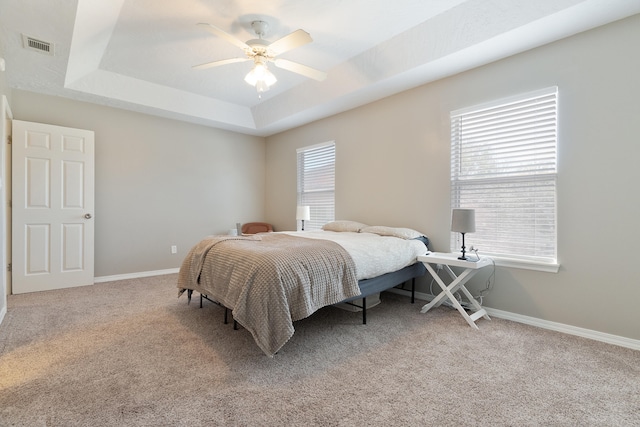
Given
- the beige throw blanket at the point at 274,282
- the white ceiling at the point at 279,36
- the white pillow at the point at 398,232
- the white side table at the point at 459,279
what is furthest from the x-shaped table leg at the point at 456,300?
the white ceiling at the point at 279,36

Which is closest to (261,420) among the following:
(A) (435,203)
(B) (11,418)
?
(B) (11,418)

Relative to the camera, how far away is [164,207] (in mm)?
4648

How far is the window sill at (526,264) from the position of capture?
8.41 ft

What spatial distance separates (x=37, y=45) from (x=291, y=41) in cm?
234

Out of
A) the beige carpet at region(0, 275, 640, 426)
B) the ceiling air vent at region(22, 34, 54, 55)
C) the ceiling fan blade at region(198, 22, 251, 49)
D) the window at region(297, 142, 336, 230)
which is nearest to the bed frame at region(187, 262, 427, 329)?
the beige carpet at region(0, 275, 640, 426)

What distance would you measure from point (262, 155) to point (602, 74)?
190 inches

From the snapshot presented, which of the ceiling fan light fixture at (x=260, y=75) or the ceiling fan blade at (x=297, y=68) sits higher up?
the ceiling fan blade at (x=297, y=68)

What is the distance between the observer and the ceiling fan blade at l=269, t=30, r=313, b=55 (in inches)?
89.5

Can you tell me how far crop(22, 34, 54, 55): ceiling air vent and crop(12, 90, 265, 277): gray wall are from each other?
50.0 inches

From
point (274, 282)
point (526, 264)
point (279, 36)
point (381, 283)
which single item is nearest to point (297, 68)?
point (279, 36)

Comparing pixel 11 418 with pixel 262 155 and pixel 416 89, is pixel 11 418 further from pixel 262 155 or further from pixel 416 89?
pixel 262 155

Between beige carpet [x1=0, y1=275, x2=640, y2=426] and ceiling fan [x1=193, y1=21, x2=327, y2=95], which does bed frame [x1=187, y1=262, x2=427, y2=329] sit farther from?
ceiling fan [x1=193, y1=21, x2=327, y2=95]

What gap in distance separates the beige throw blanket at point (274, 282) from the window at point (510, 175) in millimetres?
1576

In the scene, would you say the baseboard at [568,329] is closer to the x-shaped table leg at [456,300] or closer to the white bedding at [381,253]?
the x-shaped table leg at [456,300]
